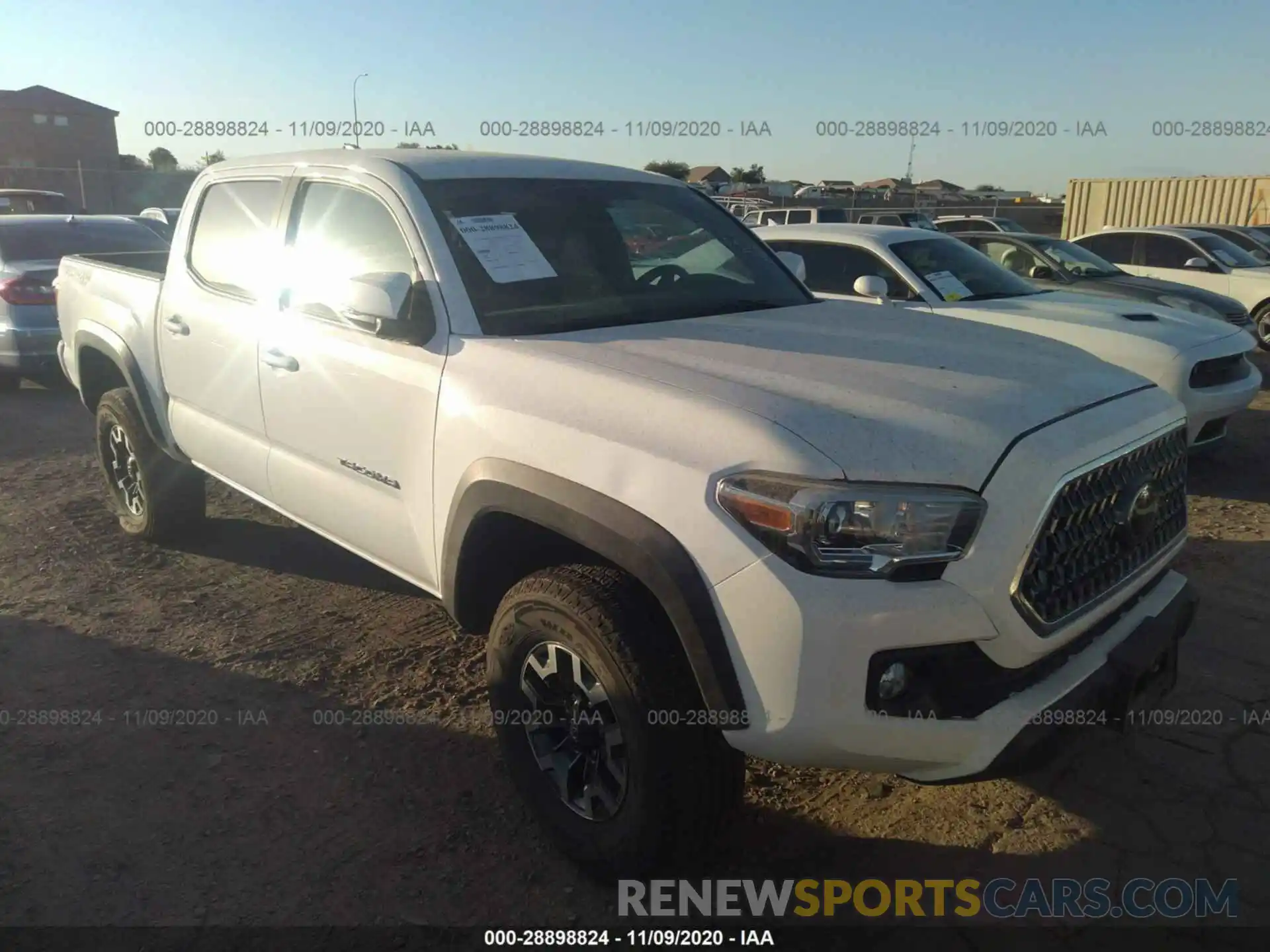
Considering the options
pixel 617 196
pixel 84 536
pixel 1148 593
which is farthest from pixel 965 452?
pixel 84 536

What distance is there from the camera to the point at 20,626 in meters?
4.25

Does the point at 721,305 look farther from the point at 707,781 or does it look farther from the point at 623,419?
the point at 707,781

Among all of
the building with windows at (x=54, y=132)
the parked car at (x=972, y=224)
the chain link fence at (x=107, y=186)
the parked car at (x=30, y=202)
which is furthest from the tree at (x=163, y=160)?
the parked car at (x=972, y=224)

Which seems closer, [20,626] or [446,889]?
[446,889]

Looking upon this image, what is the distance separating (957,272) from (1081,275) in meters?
2.77

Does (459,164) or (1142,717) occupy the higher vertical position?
(459,164)

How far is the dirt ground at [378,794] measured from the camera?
8.59 feet

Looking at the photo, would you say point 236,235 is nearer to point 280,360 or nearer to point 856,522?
point 280,360

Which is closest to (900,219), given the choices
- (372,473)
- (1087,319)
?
(1087,319)

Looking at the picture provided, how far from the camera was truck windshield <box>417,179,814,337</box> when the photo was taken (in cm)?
303

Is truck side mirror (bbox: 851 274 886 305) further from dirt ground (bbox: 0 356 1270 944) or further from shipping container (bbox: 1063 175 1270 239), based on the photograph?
shipping container (bbox: 1063 175 1270 239)

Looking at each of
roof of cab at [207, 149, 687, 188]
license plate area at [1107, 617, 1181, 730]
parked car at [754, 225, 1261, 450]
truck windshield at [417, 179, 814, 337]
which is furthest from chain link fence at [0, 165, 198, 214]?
license plate area at [1107, 617, 1181, 730]

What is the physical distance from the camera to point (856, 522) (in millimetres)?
2035

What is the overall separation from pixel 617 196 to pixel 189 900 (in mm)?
2793
